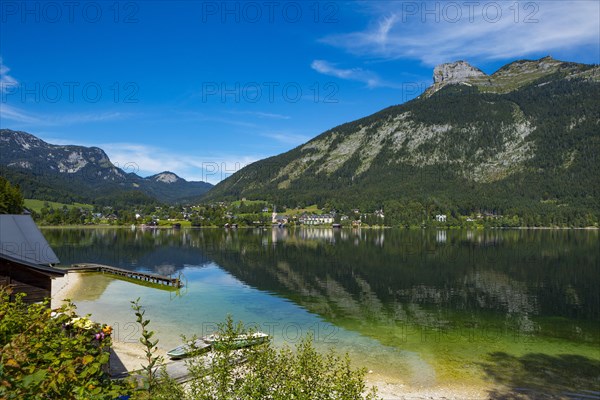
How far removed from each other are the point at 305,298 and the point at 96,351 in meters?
50.6

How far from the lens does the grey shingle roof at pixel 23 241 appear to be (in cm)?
2855

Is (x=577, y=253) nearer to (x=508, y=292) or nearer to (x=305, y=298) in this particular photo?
(x=508, y=292)


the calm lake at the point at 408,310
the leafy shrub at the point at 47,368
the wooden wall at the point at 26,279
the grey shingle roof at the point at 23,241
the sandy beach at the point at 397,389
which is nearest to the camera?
the leafy shrub at the point at 47,368

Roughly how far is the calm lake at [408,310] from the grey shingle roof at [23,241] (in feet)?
35.3

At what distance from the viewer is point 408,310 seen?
49.9 metres

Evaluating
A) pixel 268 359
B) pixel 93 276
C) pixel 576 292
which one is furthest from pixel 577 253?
pixel 268 359

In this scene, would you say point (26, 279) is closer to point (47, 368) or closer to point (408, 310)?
point (47, 368)

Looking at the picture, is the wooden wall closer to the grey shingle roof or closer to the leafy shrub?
the grey shingle roof

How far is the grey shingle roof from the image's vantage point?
28.5 meters

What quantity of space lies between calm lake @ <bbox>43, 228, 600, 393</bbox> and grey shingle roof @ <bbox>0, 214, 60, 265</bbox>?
424 inches

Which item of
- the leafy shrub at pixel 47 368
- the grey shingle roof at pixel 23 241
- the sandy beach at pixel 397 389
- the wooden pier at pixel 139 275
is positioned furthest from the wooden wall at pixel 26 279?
the wooden pier at pixel 139 275

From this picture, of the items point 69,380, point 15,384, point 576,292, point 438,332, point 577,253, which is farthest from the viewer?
point 577,253

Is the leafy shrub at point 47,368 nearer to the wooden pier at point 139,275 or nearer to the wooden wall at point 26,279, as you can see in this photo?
the wooden wall at point 26,279

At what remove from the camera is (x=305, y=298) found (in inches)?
2219
